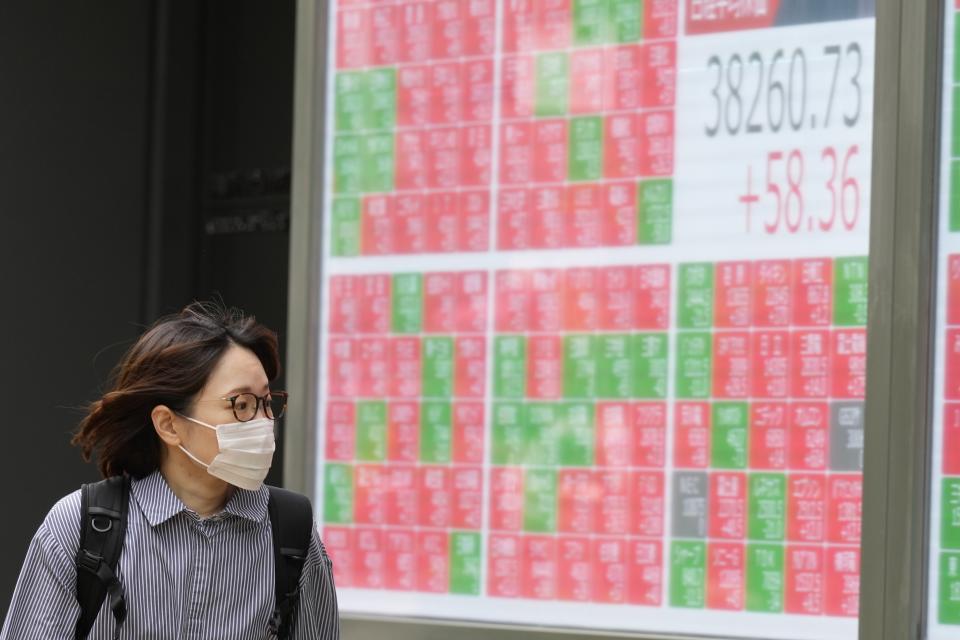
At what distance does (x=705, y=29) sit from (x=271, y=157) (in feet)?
7.47

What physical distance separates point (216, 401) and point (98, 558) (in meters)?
0.42

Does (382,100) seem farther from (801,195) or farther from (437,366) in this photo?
(801,195)

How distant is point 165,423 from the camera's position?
11.0 ft

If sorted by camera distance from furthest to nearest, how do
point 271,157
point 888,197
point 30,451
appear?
point 271,157
point 30,451
point 888,197

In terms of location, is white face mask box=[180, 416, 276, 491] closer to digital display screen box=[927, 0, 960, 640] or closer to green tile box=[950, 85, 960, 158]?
digital display screen box=[927, 0, 960, 640]

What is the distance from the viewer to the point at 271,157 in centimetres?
632

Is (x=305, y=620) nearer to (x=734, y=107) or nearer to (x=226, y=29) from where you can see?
(x=734, y=107)

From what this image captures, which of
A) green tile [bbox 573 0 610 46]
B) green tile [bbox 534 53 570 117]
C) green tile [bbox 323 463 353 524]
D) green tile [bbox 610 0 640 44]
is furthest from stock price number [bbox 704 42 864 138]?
green tile [bbox 323 463 353 524]

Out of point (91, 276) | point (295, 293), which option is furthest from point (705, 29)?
point (91, 276)

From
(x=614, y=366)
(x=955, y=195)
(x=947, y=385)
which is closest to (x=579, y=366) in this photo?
(x=614, y=366)

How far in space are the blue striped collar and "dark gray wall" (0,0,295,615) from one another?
268cm

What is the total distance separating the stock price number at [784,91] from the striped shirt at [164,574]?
2.05m

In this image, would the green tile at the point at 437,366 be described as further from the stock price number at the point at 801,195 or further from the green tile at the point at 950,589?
the green tile at the point at 950,589

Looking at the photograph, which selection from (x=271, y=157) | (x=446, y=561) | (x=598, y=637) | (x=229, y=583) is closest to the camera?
(x=229, y=583)
